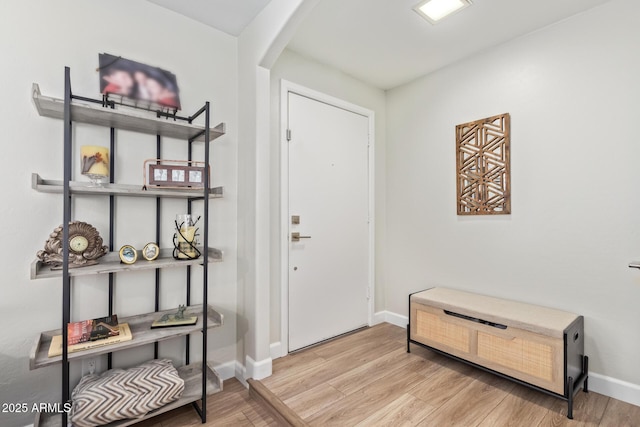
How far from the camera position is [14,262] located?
62.9 inches

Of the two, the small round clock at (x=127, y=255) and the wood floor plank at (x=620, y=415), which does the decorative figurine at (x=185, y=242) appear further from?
the wood floor plank at (x=620, y=415)

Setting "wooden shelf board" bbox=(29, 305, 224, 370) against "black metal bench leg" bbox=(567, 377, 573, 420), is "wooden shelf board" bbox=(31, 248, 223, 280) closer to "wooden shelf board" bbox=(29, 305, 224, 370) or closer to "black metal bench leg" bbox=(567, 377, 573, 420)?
"wooden shelf board" bbox=(29, 305, 224, 370)

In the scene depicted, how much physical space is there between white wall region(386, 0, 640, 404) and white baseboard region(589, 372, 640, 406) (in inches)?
0.8

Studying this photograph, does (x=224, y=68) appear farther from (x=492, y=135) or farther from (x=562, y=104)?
(x=562, y=104)

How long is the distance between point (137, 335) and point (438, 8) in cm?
273

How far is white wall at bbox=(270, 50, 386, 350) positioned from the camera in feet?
8.29

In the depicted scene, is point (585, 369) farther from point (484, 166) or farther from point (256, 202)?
point (256, 202)

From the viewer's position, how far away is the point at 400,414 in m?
1.83

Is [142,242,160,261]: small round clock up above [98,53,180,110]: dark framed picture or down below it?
below

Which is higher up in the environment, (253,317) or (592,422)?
(253,317)

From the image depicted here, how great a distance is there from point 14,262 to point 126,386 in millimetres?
861

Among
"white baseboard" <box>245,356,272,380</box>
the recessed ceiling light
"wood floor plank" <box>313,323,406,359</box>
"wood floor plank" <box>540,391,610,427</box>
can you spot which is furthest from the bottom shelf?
the recessed ceiling light

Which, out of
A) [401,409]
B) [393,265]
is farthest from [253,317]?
[393,265]

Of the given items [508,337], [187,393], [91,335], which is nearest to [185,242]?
[91,335]
